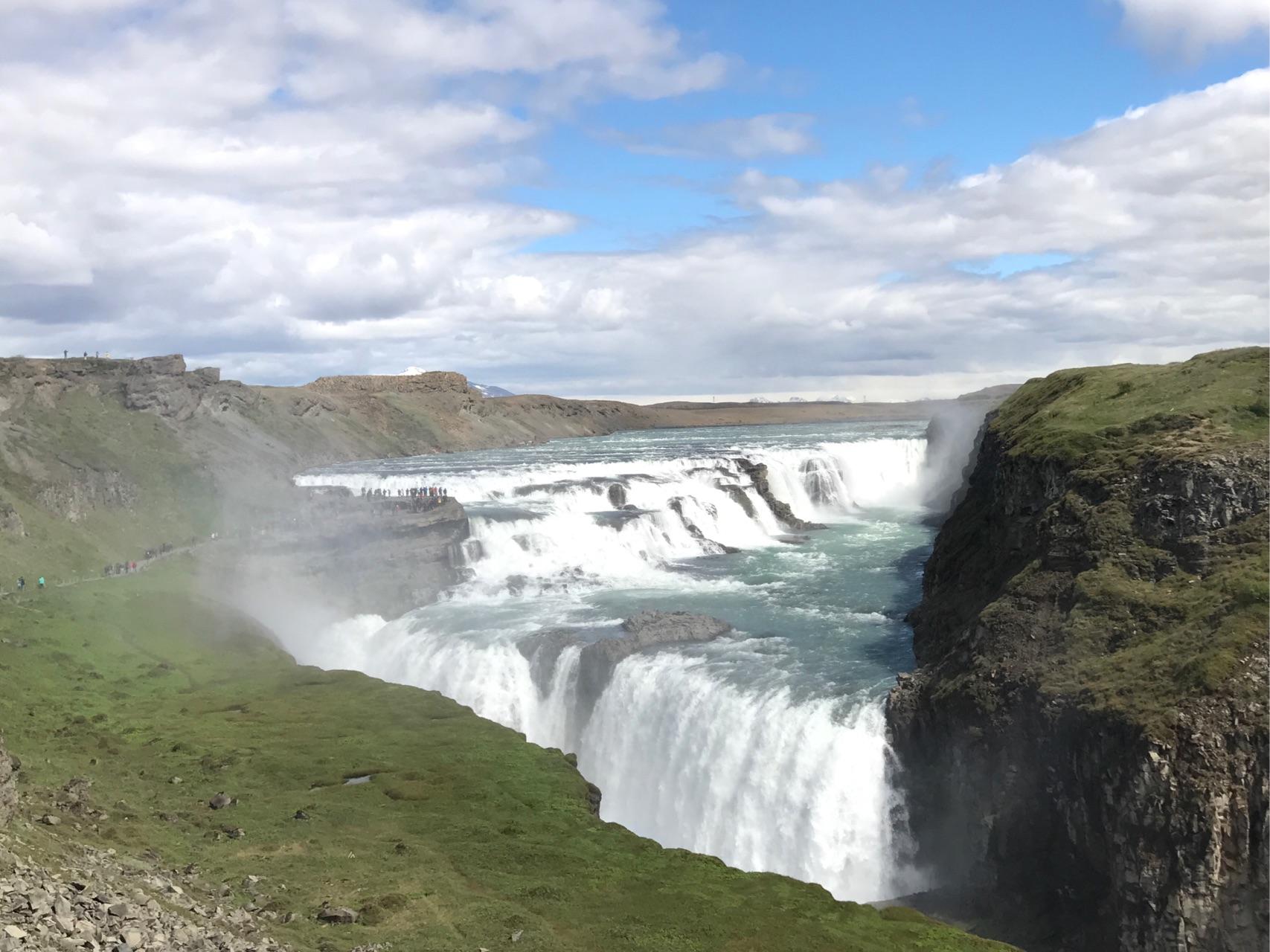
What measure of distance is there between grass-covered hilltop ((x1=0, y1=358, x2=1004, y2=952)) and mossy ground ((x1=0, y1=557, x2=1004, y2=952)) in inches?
3.9

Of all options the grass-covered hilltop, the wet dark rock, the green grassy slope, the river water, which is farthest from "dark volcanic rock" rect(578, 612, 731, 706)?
the green grassy slope

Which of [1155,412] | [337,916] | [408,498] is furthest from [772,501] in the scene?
[337,916]

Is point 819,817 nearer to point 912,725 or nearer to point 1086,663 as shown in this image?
point 912,725

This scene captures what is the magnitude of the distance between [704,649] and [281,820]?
2207cm

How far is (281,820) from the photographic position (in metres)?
31.3

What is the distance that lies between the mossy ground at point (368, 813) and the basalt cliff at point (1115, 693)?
5.31 m

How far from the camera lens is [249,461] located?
116625 mm

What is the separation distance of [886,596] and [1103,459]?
2025cm

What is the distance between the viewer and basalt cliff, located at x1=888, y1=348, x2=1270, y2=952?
1050 inches

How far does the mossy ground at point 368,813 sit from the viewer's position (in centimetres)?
2552

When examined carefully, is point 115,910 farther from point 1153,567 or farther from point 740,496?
point 740,496

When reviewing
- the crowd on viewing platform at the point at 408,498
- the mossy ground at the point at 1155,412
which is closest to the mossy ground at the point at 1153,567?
the mossy ground at the point at 1155,412

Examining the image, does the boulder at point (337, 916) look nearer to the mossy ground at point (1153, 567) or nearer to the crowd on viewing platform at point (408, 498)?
the mossy ground at point (1153, 567)

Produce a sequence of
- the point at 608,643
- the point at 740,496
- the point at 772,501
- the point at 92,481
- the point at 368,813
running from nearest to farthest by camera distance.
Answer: the point at 368,813 < the point at 608,643 < the point at 92,481 < the point at 740,496 < the point at 772,501
